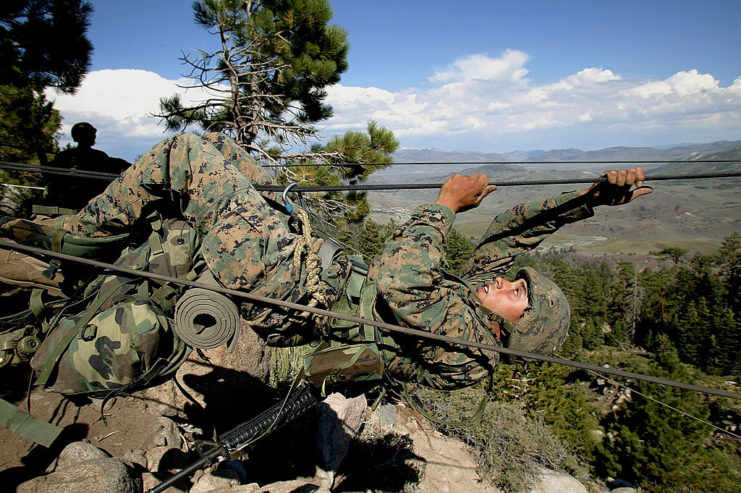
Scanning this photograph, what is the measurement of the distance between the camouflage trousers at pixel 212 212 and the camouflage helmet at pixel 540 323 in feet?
6.51

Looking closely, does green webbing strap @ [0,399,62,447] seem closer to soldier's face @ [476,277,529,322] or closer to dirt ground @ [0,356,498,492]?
dirt ground @ [0,356,498,492]

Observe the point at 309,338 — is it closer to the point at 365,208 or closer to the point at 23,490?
the point at 23,490

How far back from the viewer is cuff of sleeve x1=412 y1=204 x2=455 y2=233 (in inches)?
118

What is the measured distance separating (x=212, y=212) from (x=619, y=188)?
3.31 m

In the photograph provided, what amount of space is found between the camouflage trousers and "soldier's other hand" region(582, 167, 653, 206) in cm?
258

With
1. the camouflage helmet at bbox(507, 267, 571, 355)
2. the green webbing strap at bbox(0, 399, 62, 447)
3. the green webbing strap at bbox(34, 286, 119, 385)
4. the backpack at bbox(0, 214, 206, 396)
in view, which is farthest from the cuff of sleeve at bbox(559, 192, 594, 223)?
the green webbing strap at bbox(0, 399, 62, 447)

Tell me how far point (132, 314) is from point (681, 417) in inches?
663

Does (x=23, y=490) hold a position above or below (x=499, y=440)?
above

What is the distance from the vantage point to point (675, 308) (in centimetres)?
4306

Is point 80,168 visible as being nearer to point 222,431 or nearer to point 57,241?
point 57,241

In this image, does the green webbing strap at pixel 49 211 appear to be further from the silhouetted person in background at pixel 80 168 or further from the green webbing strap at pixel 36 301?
the silhouetted person in background at pixel 80 168

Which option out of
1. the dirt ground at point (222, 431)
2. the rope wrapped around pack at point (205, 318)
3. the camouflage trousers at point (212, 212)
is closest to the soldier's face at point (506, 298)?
the camouflage trousers at point (212, 212)

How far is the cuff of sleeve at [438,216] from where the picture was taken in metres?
3.01

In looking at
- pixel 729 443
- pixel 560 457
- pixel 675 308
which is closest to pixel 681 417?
pixel 560 457
